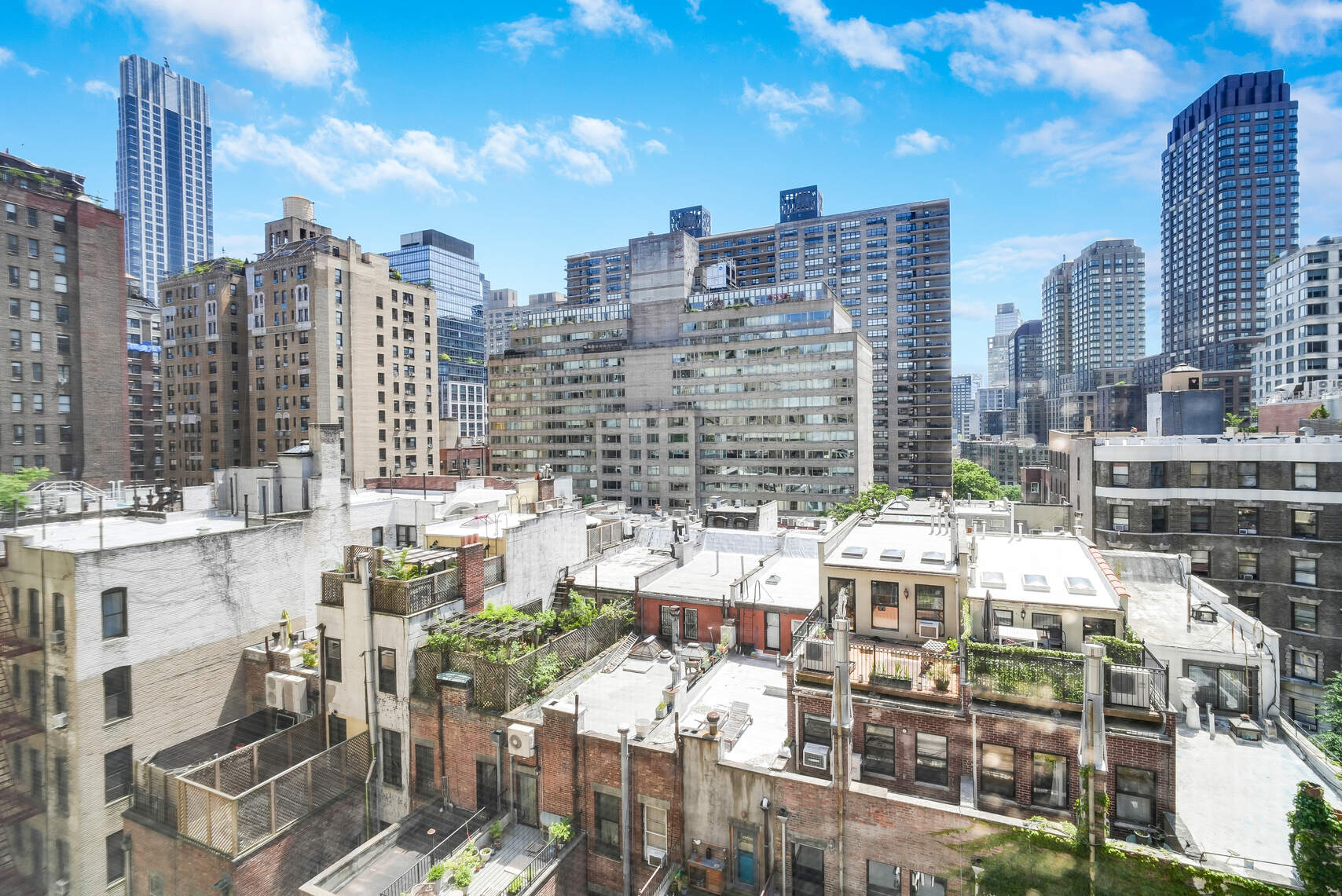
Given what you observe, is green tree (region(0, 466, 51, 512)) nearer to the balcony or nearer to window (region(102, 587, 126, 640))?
window (region(102, 587, 126, 640))

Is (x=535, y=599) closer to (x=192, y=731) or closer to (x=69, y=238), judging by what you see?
(x=192, y=731)

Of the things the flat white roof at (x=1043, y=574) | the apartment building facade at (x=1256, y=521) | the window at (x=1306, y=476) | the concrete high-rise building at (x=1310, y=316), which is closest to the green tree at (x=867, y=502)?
the apartment building facade at (x=1256, y=521)

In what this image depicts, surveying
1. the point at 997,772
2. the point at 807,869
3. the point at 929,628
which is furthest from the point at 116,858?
the point at 929,628

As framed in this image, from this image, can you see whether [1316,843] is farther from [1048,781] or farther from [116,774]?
[116,774]

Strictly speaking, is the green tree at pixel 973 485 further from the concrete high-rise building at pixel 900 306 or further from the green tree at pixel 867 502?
the green tree at pixel 867 502

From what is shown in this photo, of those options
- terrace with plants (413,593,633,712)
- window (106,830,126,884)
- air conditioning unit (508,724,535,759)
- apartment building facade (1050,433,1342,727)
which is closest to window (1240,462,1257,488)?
apartment building facade (1050,433,1342,727)

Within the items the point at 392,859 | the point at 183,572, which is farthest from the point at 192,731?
the point at 392,859

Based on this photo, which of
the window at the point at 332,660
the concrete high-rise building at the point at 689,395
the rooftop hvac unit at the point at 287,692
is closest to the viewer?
the window at the point at 332,660
